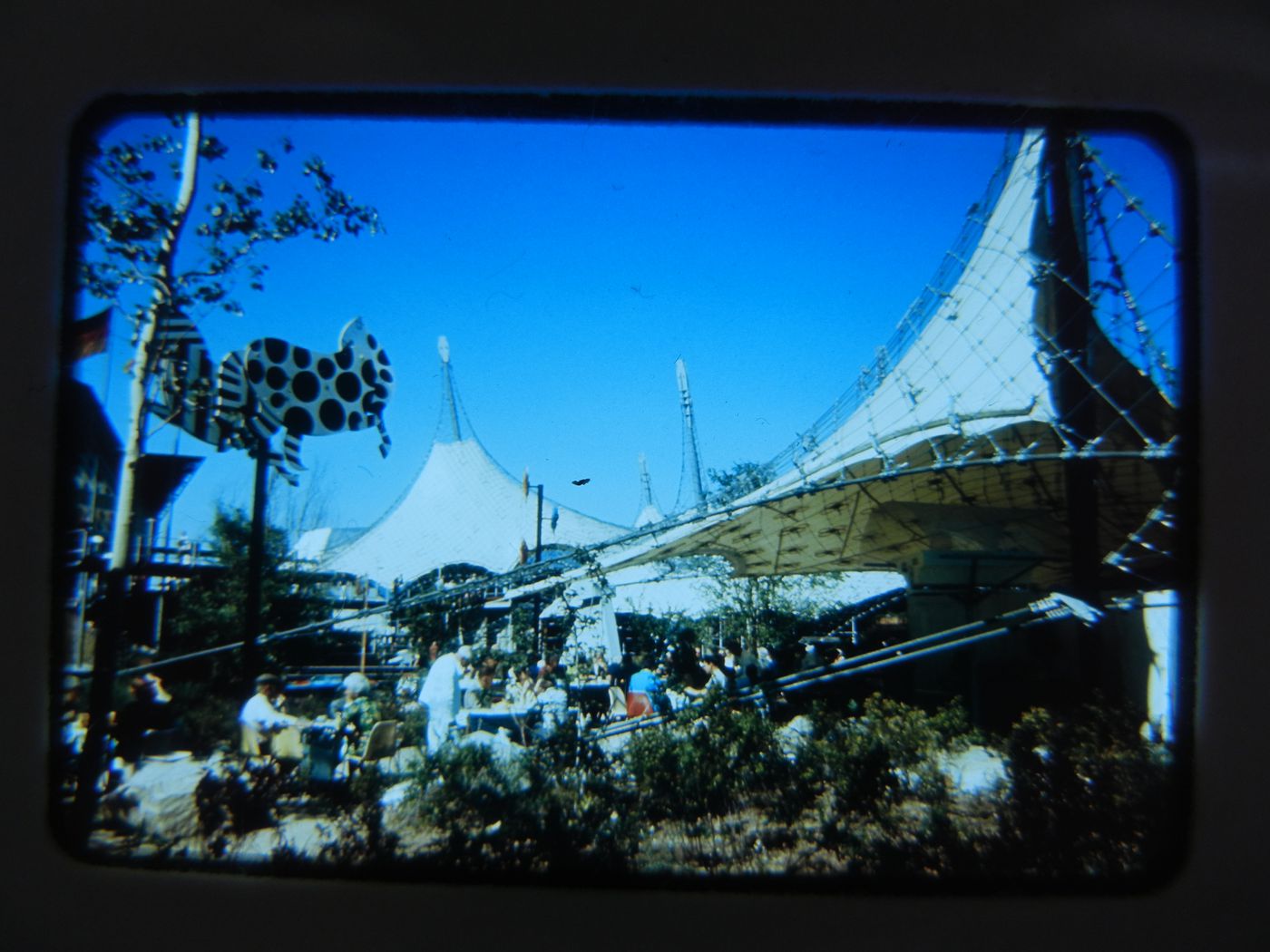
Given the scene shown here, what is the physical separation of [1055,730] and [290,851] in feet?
6.66

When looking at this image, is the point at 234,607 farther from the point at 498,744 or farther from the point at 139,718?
the point at 498,744

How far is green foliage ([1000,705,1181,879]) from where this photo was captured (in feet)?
6.93

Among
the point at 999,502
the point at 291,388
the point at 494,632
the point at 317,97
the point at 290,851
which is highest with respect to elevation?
the point at 317,97

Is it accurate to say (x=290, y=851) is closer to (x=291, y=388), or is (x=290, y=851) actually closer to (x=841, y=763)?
(x=291, y=388)

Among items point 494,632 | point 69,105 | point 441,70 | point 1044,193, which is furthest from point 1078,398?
point 69,105

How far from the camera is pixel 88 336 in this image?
93.0 inches

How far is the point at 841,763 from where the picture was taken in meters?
2.24

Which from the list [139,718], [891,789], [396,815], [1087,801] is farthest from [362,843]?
[1087,801]

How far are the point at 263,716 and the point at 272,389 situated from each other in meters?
0.93

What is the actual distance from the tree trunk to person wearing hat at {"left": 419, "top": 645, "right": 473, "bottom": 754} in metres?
0.95

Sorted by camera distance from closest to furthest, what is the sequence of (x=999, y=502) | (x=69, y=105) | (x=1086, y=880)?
(x=1086, y=880), (x=69, y=105), (x=999, y=502)

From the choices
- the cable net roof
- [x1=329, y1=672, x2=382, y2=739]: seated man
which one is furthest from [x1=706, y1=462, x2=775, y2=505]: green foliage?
[x1=329, y1=672, x2=382, y2=739]: seated man

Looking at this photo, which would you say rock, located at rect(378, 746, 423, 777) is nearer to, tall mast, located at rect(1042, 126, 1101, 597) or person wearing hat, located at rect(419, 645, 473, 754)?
person wearing hat, located at rect(419, 645, 473, 754)

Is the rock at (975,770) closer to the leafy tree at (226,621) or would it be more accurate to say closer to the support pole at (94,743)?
the leafy tree at (226,621)
